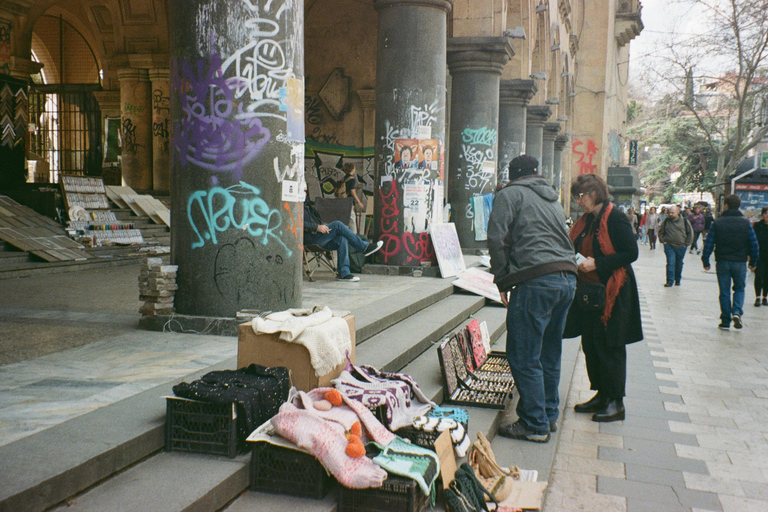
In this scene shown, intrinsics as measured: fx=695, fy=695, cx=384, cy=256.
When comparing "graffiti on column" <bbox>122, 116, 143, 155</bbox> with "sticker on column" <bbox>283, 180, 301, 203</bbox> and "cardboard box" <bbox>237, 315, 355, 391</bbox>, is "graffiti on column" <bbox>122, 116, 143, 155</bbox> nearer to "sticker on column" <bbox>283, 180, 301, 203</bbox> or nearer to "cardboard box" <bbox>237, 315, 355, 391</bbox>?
"sticker on column" <bbox>283, 180, 301, 203</bbox>

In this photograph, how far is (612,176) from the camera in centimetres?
4431

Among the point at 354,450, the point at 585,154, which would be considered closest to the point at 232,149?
the point at 354,450

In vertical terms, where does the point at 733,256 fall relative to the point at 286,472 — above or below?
above

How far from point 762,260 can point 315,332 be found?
11.4 m

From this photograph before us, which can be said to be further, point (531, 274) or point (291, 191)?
point (291, 191)

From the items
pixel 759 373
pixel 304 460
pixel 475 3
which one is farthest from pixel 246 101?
pixel 475 3

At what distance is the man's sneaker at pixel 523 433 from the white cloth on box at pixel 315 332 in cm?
143

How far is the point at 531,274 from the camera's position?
15.1ft

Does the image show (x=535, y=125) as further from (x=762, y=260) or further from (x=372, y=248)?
(x=372, y=248)

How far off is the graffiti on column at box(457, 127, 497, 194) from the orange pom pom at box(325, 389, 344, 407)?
10772 millimetres

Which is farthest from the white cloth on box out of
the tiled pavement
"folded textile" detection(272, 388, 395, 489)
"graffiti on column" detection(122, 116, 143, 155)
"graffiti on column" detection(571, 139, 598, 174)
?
"graffiti on column" detection(571, 139, 598, 174)

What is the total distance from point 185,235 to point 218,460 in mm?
2734

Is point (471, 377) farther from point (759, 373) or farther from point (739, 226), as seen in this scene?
point (739, 226)

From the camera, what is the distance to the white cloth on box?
391 centimetres
